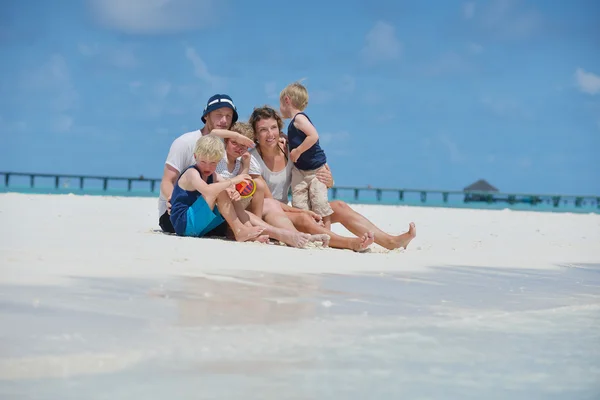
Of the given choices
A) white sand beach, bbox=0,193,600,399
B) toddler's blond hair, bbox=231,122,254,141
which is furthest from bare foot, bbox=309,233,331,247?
toddler's blond hair, bbox=231,122,254,141

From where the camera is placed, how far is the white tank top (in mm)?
5133

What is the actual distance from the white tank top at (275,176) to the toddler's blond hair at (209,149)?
1.46 feet

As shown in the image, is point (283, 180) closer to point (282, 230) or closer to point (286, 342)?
point (282, 230)

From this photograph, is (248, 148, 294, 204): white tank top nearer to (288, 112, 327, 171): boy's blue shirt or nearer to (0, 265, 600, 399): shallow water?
(288, 112, 327, 171): boy's blue shirt

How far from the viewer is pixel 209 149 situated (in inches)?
183

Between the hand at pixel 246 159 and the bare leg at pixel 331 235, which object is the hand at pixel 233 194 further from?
the bare leg at pixel 331 235

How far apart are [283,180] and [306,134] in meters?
0.44

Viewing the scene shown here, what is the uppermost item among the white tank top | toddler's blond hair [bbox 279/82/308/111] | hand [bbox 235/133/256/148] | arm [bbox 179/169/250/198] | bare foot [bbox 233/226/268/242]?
toddler's blond hair [bbox 279/82/308/111]

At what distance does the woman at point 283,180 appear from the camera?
16.6 ft

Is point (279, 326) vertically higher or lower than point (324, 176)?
lower

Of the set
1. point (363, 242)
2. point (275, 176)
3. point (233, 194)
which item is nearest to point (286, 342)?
point (233, 194)

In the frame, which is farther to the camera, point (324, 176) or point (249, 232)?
point (324, 176)

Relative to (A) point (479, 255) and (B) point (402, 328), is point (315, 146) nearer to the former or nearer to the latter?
(A) point (479, 255)

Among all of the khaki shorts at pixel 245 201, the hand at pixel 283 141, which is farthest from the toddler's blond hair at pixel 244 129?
the khaki shorts at pixel 245 201
